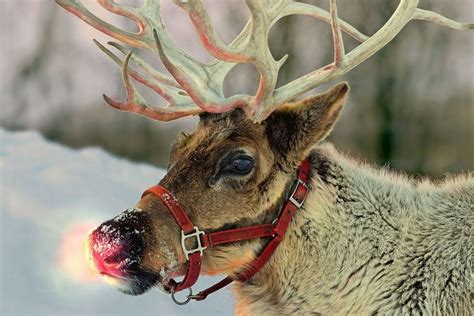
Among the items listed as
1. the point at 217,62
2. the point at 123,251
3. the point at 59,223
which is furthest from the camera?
the point at 59,223

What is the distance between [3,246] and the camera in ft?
25.5

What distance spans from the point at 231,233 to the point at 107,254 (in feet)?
1.90

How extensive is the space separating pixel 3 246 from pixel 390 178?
523 centimetres

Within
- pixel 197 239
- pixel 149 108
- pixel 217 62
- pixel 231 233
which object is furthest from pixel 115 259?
pixel 217 62

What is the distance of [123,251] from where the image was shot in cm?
322

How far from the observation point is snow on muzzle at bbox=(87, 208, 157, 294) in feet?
10.6

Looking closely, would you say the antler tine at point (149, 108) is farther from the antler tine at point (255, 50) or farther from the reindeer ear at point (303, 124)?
the reindeer ear at point (303, 124)

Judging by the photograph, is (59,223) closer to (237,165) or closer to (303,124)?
(237,165)

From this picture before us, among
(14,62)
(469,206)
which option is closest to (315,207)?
(469,206)

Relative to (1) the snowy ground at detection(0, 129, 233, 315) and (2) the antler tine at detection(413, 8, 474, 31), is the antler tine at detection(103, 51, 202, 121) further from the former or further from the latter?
(1) the snowy ground at detection(0, 129, 233, 315)

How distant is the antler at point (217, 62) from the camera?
3.45 meters

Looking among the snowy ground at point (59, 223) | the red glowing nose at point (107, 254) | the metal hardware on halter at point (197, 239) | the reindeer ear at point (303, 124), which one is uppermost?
the reindeer ear at point (303, 124)

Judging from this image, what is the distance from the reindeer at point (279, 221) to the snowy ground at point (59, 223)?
91.7 inches

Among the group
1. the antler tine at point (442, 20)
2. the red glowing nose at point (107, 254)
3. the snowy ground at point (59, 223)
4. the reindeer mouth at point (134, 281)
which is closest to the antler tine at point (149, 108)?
the red glowing nose at point (107, 254)
